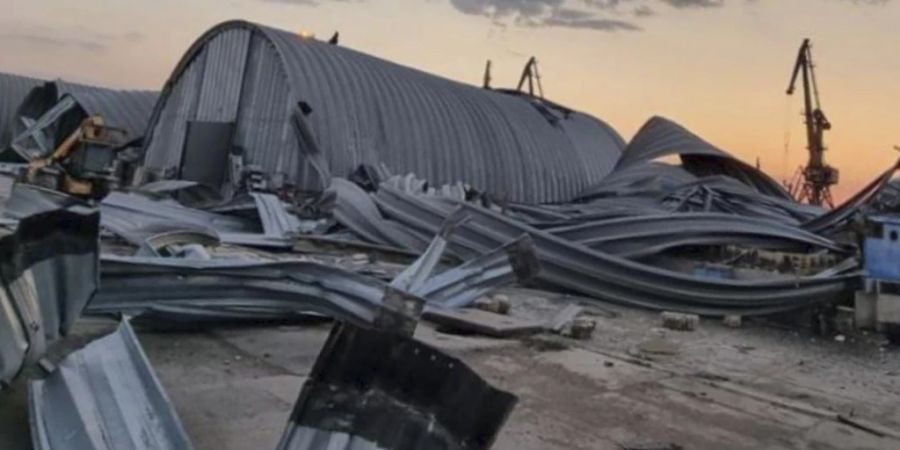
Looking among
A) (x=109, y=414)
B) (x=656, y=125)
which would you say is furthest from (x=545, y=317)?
(x=656, y=125)

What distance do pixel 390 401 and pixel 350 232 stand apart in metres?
7.68

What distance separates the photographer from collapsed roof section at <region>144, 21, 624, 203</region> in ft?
47.5

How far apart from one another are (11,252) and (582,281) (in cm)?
597

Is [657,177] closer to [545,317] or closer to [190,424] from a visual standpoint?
[545,317]

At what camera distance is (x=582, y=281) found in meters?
7.62

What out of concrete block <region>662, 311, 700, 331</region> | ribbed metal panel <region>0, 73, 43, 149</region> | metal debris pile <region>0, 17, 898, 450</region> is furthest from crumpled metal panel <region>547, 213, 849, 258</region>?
ribbed metal panel <region>0, 73, 43, 149</region>

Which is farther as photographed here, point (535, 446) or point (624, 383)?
point (624, 383)

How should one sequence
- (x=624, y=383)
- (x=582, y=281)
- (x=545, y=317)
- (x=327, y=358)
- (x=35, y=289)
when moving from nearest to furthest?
(x=327, y=358), (x=35, y=289), (x=624, y=383), (x=545, y=317), (x=582, y=281)

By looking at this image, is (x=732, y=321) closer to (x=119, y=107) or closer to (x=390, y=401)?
(x=390, y=401)

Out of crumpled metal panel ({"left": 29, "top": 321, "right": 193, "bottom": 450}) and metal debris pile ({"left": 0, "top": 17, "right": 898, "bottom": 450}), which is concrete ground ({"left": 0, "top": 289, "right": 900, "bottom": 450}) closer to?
crumpled metal panel ({"left": 29, "top": 321, "right": 193, "bottom": 450})

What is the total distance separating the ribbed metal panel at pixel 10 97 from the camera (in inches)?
1073

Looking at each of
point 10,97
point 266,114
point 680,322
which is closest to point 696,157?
point 266,114

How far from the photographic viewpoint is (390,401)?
2.32 m

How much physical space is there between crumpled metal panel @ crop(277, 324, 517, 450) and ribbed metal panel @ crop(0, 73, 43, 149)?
2947 cm
